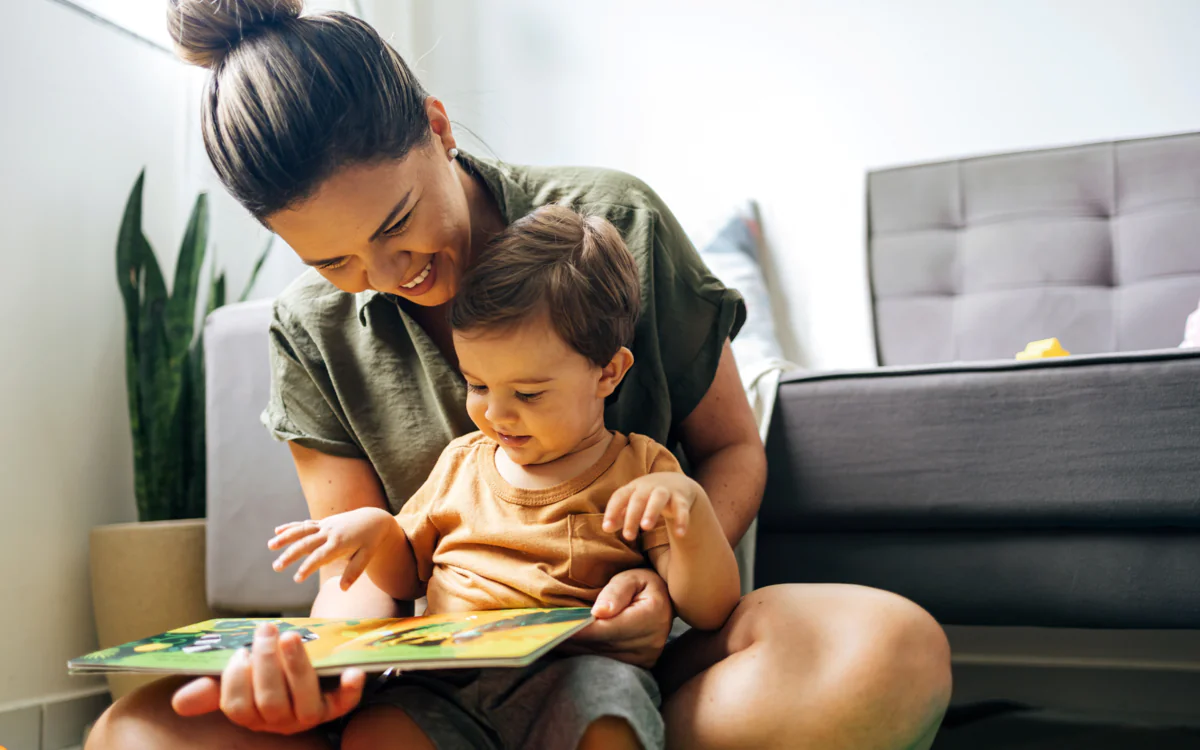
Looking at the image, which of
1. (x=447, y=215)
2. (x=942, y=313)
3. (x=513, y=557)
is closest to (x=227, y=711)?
(x=513, y=557)

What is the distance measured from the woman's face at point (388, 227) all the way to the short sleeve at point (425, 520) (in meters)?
0.16

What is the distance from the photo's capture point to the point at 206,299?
5.64 ft

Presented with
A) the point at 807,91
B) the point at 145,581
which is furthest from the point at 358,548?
the point at 807,91

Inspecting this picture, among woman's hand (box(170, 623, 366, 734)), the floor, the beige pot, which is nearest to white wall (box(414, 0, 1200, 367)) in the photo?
the floor

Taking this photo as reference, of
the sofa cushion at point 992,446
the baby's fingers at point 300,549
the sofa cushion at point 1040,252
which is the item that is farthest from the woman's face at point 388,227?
the sofa cushion at point 1040,252

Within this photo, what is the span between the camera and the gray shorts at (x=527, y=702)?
648mm

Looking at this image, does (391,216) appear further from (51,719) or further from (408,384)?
(51,719)

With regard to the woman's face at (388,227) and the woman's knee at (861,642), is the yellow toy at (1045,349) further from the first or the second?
the woman's face at (388,227)

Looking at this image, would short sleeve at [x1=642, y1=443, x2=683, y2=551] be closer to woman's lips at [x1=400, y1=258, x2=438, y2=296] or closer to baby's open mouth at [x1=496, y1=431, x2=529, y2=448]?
baby's open mouth at [x1=496, y1=431, x2=529, y2=448]

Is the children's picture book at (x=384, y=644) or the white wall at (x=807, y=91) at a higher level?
the white wall at (x=807, y=91)

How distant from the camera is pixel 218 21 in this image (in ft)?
2.62

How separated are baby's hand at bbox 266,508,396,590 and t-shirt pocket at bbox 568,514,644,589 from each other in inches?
6.2

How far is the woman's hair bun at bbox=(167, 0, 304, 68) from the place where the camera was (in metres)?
0.79

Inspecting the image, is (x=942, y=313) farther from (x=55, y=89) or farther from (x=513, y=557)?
(x=55, y=89)
